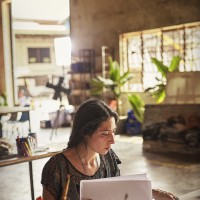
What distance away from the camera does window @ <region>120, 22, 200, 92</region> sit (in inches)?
339

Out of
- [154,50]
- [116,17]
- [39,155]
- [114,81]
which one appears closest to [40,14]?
[116,17]

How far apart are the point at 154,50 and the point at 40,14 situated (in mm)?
8008

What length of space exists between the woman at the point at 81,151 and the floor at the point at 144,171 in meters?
2.64

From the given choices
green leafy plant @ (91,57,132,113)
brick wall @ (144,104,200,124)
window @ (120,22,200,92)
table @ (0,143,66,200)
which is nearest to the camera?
table @ (0,143,66,200)

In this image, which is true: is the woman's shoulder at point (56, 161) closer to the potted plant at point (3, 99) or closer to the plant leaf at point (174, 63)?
the plant leaf at point (174, 63)

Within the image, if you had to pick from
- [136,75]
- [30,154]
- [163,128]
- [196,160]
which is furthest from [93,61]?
[30,154]

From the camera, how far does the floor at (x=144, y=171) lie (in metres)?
4.64

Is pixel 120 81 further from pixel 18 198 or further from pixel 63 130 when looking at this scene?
pixel 18 198

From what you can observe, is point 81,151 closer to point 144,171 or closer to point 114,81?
point 144,171

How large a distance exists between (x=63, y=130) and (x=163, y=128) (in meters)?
3.87

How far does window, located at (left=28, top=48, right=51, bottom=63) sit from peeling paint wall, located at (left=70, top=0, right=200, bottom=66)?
25.5 feet

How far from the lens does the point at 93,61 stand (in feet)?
34.2

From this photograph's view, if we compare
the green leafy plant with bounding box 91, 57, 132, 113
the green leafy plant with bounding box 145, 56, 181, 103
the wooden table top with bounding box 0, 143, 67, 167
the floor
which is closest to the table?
the wooden table top with bounding box 0, 143, 67, 167

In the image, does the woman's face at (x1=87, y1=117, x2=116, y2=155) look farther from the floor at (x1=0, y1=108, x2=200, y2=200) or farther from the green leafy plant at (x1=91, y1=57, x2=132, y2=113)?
the green leafy plant at (x1=91, y1=57, x2=132, y2=113)
